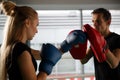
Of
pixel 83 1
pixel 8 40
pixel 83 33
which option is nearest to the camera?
pixel 8 40

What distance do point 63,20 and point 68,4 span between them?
0.36m

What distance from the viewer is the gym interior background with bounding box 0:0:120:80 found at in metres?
3.77

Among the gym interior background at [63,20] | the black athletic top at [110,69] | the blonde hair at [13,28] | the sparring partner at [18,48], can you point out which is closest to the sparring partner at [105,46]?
the black athletic top at [110,69]

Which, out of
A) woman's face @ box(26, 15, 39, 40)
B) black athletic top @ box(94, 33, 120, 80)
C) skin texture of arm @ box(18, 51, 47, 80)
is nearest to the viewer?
skin texture of arm @ box(18, 51, 47, 80)

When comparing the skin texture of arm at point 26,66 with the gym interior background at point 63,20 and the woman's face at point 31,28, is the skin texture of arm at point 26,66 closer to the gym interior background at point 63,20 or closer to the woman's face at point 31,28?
the woman's face at point 31,28

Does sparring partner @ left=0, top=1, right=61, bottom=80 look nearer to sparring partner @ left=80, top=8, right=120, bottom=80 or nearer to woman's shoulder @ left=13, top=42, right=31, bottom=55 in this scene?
woman's shoulder @ left=13, top=42, right=31, bottom=55

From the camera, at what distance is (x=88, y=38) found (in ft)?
6.61

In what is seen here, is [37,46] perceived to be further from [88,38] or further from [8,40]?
[8,40]

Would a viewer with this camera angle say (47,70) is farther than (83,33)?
No

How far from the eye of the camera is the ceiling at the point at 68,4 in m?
3.70

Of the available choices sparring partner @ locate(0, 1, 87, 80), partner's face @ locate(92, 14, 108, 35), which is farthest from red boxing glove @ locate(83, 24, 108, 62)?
sparring partner @ locate(0, 1, 87, 80)

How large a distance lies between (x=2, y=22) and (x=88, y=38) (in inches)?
85.7

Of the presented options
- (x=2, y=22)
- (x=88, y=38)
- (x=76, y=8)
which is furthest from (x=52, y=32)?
(x=88, y=38)

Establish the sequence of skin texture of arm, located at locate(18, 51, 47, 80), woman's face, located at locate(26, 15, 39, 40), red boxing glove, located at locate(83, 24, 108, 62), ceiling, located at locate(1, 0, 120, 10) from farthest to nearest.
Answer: ceiling, located at locate(1, 0, 120, 10) < red boxing glove, located at locate(83, 24, 108, 62) < woman's face, located at locate(26, 15, 39, 40) < skin texture of arm, located at locate(18, 51, 47, 80)
